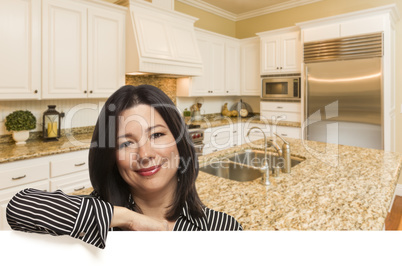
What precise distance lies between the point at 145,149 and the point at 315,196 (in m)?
1.03

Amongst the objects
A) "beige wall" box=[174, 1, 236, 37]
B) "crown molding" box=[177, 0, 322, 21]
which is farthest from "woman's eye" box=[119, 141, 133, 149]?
"crown molding" box=[177, 0, 322, 21]

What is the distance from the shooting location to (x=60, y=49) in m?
2.73

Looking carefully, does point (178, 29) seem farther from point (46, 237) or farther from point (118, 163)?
point (46, 237)

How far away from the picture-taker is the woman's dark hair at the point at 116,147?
1.90ft

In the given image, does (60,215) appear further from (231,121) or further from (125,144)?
(231,121)

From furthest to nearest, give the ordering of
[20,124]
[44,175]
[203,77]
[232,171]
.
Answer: [203,77]
[20,124]
[44,175]
[232,171]

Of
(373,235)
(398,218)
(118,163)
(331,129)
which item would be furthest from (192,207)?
(331,129)

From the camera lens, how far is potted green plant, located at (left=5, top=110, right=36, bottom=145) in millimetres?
2562

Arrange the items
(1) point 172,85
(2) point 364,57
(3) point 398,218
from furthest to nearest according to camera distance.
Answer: (1) point 172,85, (2) point 364,57, (3) point 398,218

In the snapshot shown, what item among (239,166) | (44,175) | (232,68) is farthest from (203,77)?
(44,175)

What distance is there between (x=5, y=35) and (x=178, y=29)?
208cm

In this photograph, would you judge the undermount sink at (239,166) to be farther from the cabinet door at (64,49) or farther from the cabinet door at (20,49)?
the cabinet door at (20,49)

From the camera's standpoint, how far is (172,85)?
172 inches

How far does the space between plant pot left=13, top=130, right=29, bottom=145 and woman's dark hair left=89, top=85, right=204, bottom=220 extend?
248cm
